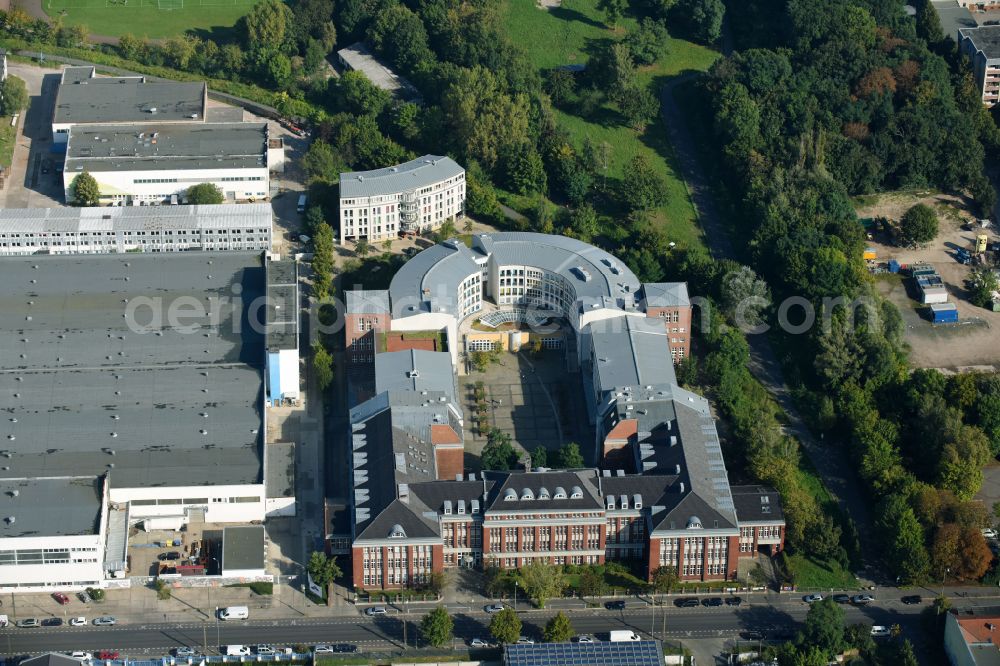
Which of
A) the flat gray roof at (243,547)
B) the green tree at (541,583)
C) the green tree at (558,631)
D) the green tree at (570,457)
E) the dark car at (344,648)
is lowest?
the dark car at (344,648)

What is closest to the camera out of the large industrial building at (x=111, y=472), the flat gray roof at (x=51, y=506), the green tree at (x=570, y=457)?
the flat gray roof at (x=51, y=506)

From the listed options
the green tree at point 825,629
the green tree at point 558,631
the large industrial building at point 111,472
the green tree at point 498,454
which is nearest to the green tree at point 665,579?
the green tree at point 558,631

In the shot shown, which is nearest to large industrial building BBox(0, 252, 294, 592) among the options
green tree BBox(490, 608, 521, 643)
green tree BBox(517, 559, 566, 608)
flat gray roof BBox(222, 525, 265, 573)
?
flat gray roof BBox(222, 525, 265, 573)

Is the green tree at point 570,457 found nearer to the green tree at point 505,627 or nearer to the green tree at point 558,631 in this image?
the green tree at point 558,631

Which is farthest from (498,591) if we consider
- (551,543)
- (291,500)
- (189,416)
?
(189,416)

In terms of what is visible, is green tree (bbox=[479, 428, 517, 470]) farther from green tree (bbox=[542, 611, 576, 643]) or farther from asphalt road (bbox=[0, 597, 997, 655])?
green tree (bbox=[542, 611, 576, 643])

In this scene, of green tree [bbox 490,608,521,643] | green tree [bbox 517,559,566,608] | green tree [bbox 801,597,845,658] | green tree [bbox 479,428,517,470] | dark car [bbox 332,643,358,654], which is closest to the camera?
green tree [bbox 801,597,845,658]
